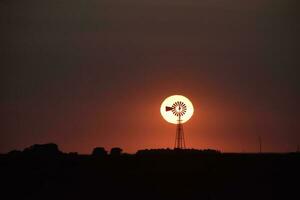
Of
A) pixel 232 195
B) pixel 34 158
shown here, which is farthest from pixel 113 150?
pixel 232 195

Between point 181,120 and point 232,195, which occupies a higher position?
point 181,120

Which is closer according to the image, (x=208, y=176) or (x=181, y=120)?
(x=208, y=176)

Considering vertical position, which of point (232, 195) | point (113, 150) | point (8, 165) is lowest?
point (232, 195)

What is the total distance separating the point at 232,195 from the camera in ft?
237

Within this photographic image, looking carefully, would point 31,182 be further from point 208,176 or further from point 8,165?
point 208,176

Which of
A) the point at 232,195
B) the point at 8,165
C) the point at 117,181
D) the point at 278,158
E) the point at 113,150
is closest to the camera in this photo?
the point at 232,195

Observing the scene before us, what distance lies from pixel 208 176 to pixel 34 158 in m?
22.3

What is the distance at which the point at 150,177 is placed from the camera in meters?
79.2

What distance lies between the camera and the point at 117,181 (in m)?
77.8

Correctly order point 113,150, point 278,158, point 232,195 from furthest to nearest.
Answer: point 113,150 < point 278,158 < point 232,195

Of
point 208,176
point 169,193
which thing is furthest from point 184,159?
point 169,193

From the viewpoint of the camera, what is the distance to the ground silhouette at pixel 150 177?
241 ft

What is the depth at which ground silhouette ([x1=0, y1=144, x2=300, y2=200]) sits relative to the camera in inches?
Result: 2894

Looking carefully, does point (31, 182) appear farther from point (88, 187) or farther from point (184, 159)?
point (184, 159)
